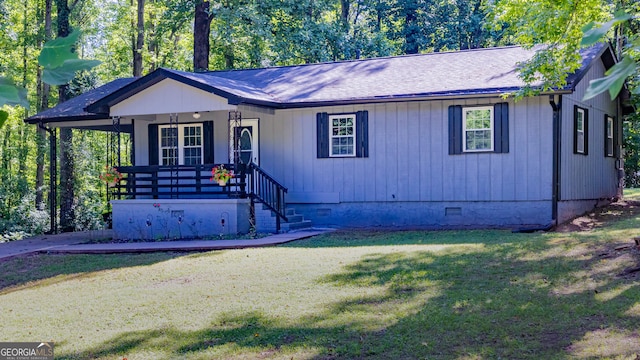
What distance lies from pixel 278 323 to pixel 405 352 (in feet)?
5.20

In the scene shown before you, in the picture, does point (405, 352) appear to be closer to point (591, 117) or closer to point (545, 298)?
point (545, 298)

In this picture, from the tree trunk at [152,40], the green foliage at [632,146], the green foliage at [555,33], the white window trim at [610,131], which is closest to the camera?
the green foliage at [555,33]

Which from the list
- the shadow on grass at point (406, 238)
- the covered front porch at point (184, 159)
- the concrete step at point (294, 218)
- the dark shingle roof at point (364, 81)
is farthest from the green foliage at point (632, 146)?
the covered front porch at point (184, 159)

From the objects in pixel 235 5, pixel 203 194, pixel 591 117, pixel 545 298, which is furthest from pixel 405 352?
pixel 235 5

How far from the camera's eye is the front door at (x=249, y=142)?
1664 centimetres

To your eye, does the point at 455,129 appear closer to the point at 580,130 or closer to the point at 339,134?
the point at 339,134

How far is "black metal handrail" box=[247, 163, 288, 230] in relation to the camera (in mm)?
14914

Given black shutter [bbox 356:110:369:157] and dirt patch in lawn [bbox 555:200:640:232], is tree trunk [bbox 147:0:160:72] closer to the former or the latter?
black shutter [bbox 356:110:369:157]

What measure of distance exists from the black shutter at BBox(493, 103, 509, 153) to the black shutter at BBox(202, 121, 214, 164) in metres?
6.99

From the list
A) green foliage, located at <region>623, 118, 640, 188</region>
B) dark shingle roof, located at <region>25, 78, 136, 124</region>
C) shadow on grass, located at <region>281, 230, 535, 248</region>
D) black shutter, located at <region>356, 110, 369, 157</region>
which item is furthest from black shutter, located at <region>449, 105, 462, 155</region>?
green foliage, located at <region>623, 118, 640, 188</region>

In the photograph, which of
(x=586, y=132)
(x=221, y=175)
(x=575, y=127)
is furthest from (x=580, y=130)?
(x=221, y=175)

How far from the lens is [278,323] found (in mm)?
6898

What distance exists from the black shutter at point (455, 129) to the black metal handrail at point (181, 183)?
4634 millimetres

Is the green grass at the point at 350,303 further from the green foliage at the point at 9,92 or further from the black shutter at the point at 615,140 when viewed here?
the black shutter at the point at 615,140
